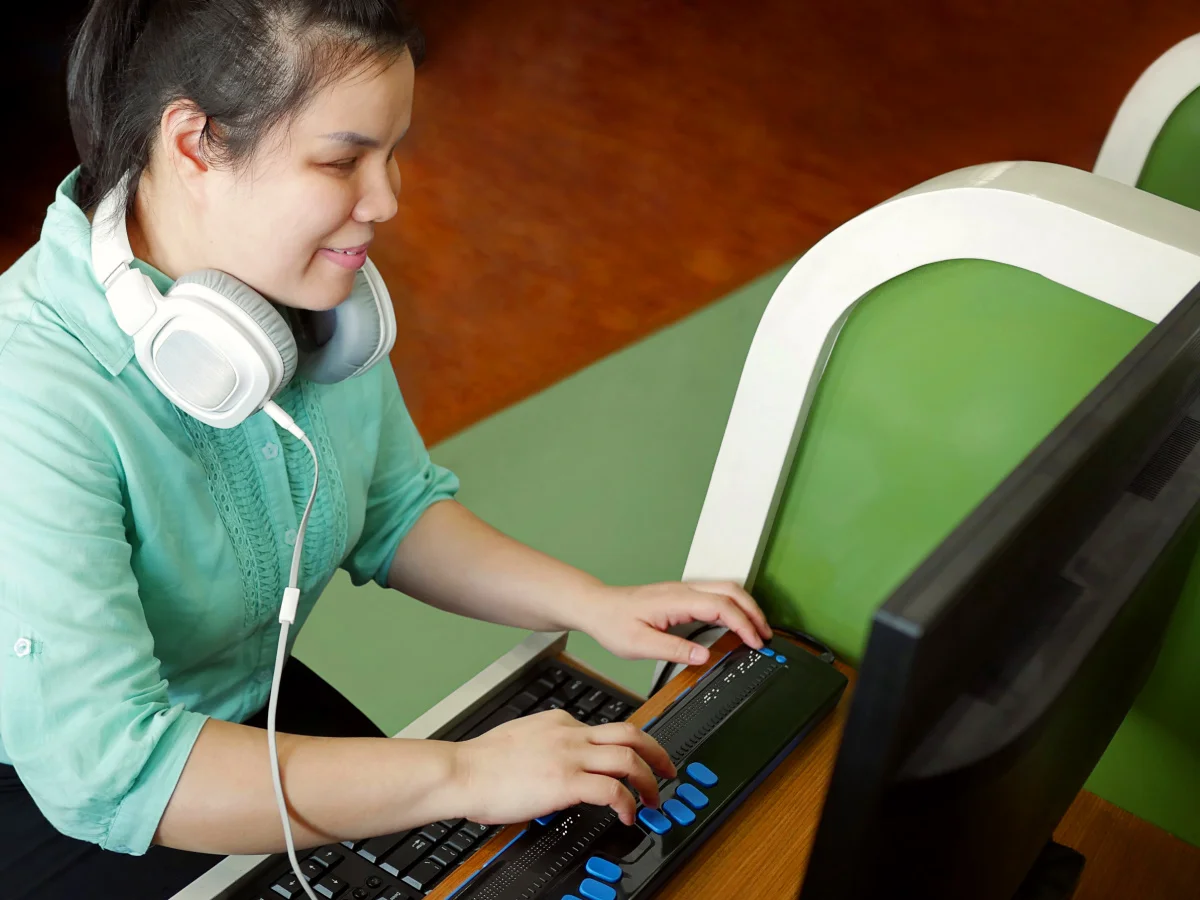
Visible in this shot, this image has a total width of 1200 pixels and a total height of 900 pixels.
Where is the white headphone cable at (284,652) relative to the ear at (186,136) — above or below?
below

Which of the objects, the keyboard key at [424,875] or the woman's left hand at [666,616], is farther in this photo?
the woman's left hand at [666,616]

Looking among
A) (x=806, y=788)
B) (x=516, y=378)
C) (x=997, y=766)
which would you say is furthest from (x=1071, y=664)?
(x=516, y=378)

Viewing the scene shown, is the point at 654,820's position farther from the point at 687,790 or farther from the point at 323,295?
the point at 323,295

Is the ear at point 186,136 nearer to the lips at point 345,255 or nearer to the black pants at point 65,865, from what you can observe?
the lips at point 345,255

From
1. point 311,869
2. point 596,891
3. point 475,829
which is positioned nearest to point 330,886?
point 311,869

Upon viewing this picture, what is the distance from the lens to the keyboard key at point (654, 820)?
33.8 inches

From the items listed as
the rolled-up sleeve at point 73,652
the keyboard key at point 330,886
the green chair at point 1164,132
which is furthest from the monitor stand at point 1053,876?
the green chair at point 1164,132

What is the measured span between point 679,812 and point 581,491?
1567 mm

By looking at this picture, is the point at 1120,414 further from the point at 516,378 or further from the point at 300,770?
the point at 516,378

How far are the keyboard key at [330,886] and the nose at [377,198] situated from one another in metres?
0.49

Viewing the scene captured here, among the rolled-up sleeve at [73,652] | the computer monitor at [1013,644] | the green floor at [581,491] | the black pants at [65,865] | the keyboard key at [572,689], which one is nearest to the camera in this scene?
the computer monitor at [1013,644]

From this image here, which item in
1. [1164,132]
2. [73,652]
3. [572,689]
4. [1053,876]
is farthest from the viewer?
[1164,132]

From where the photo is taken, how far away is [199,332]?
83cm

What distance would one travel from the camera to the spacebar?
1.04m
